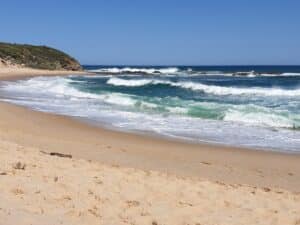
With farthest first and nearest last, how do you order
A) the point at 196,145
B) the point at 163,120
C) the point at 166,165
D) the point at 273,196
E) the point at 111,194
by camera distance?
the point at 163,120 → the point at 196,145 → the point at 166,165 → the point at 273,196 → the point at 111,194

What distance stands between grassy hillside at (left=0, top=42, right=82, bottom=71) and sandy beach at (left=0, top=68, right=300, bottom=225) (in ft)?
249

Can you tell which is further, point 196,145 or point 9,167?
point 196,145

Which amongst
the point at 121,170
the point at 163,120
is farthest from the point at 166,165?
the point at 163,120

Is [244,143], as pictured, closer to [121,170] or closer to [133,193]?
[121,170]

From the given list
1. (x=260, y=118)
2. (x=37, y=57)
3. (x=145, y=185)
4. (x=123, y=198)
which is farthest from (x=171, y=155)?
(x=37, y=57)

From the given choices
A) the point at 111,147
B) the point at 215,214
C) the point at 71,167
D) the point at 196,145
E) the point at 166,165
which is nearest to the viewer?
the point at 215,214

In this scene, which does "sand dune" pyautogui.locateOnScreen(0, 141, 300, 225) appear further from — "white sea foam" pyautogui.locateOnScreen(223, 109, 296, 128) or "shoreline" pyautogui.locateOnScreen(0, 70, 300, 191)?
"white sea foam" pyautogui.locateOnScreen(223, 109, 296, 128)

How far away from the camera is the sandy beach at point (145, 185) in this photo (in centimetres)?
547

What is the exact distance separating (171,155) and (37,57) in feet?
295

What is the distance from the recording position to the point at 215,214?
5703 mm

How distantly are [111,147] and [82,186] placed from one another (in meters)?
4.35

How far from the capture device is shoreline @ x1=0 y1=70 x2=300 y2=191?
27.3 ft

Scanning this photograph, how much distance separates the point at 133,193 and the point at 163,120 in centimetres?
1021

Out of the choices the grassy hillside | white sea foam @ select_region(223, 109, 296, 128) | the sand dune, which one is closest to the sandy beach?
the sand dune
